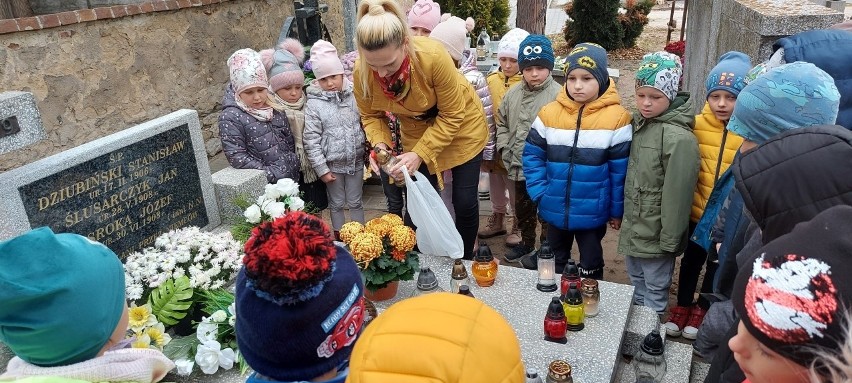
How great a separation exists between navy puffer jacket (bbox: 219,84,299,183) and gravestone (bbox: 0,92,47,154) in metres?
1.29

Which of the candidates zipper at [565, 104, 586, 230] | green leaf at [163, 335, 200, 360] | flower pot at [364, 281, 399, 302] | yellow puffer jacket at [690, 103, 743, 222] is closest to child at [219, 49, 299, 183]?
flower pot at [364, 281, 399, 302]

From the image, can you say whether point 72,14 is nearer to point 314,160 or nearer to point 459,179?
point 314,160

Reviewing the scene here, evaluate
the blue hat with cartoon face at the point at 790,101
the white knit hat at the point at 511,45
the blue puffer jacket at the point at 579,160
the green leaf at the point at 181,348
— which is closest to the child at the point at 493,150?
the white knit hat at the point at 511,45

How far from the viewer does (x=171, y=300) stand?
285 centimetres

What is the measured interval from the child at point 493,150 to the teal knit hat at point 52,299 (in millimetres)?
3017

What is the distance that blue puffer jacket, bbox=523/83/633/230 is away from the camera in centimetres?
334

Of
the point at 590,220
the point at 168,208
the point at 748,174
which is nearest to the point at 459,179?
the point at 590,220

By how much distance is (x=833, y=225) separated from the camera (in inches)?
42.7

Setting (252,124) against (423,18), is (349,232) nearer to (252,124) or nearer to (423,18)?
(252,124)

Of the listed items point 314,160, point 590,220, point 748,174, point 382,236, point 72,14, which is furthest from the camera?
point 72,14

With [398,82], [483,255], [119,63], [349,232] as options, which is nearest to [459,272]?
[483,255]

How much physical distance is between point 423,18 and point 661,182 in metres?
2.64

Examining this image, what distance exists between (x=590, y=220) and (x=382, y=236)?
1.25 metres

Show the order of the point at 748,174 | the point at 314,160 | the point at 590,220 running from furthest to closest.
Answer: the point at 314,160 → the point at 590,220 → the point at 748,174
